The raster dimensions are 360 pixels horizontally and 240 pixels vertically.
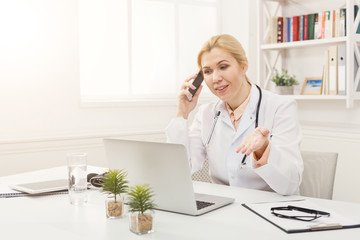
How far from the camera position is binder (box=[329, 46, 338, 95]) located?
3.25m

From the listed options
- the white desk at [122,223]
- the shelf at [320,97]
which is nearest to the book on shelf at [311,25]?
the shelf at [320,97]

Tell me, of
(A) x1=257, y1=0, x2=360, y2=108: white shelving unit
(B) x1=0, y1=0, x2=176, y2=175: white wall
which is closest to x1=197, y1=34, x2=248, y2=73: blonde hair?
(A) x1=257, y1=0, x2=360, y2=108: white shelving unit

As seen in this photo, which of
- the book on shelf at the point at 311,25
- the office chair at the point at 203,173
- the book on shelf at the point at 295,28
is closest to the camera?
the office chair at the point at 203,173

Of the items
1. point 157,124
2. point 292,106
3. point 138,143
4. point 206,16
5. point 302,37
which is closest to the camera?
point 138,143

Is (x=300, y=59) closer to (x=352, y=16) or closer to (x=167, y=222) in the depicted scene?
(x=352, y=16)

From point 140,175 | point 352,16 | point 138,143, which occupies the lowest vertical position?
point 140,175

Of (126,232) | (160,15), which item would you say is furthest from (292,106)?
(160,15)

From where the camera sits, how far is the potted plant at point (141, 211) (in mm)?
1235

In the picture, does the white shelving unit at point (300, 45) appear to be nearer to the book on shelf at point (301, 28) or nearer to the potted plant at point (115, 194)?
the book on shelf at point (301, 28)

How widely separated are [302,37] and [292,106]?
5.41 feet

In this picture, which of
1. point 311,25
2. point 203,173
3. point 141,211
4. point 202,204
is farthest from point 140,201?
point 311,25

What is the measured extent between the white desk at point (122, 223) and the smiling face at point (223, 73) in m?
0.58

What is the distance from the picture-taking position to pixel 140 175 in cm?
149

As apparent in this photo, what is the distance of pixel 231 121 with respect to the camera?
7.12ft
